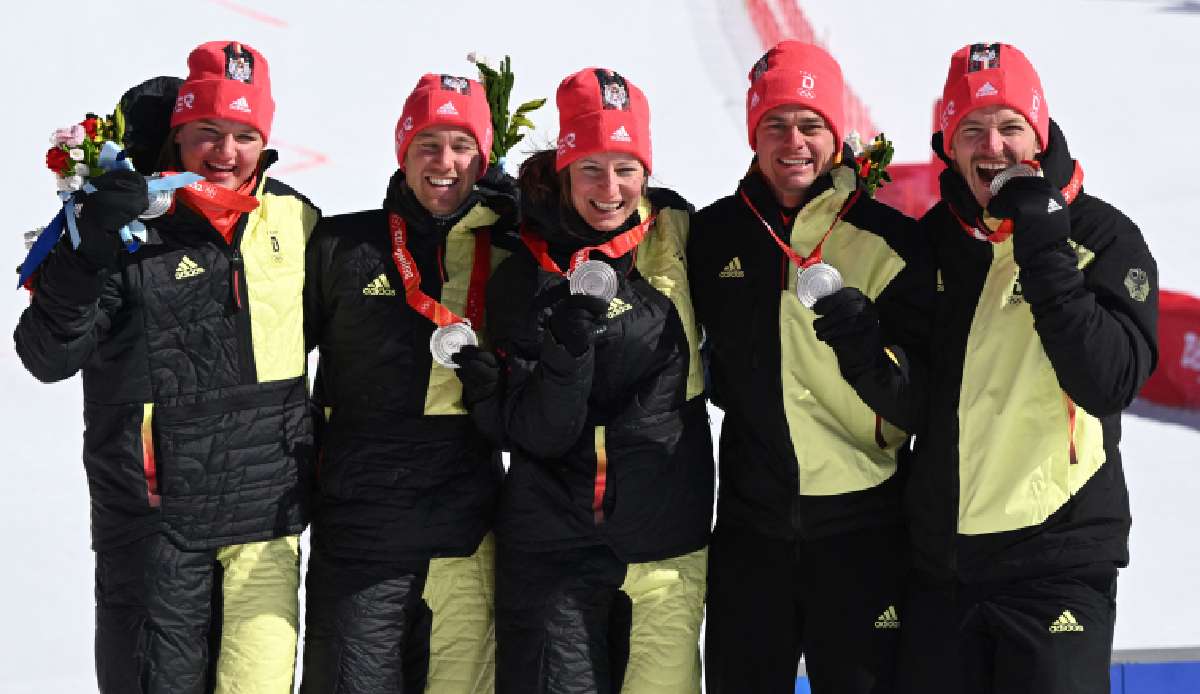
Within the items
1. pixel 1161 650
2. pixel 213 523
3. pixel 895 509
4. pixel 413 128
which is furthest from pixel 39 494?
pixel 1161 650

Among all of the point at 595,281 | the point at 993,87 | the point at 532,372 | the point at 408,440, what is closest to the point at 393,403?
the point at 408,440

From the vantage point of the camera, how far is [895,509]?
132 inches

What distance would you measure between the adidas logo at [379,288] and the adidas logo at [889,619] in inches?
54.6

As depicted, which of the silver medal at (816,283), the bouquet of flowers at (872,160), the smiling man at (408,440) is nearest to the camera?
the silver medal at (816,283)

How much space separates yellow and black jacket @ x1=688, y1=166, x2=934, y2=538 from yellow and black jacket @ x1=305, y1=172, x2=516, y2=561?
2.12 feet

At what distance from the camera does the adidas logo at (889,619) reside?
10.7ft

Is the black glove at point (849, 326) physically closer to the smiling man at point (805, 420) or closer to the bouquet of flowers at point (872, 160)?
the smiling man at point (805, 420)

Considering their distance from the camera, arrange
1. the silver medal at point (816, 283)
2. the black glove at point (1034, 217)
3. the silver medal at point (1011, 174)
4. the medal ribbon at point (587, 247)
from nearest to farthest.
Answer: the black glove at point (1034, 217) < the silver medal at point (1011, 174) < the silver medal at point (816, 283) < the medal ribbon at point (587, 247)

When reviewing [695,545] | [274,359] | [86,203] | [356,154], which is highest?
[356,154]

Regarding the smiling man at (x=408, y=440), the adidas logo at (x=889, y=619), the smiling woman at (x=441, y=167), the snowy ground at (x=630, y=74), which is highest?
the snowy ground at (x=630, y=74)

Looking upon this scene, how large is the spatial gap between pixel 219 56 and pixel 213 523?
1136mm

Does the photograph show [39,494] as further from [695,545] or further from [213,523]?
[695,545]

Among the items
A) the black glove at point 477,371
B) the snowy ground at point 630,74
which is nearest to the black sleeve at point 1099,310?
the black glove at point 477,371

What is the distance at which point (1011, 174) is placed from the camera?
3.01m
